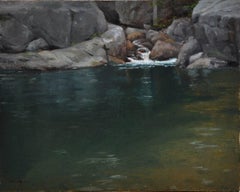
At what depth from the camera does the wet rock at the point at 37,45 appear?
27.4 m

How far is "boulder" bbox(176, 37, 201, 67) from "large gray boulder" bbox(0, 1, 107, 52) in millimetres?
6250

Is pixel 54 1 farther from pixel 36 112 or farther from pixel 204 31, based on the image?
pixel 36 112

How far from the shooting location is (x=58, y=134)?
1216cm

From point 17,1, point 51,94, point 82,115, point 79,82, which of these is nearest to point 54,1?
point 17,1

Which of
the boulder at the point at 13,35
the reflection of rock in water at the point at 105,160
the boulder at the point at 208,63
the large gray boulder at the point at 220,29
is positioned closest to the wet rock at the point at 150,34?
the large gray boulder at the point at 220,29

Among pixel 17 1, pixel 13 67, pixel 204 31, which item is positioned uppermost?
pixel 17 1

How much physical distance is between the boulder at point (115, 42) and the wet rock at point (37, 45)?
3.65 metres

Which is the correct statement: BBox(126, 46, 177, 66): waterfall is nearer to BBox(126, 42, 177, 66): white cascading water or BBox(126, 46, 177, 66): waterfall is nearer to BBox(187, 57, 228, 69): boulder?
BBox(126, 42, 177, 66): white cascading water

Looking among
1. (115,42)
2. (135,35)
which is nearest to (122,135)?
(115,42)

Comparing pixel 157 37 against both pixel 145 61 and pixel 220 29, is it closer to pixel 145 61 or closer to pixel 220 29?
pixel 145 61

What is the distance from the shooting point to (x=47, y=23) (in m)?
27.9

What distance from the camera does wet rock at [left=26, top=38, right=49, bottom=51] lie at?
90.1ft

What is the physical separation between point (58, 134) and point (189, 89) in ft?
25.4

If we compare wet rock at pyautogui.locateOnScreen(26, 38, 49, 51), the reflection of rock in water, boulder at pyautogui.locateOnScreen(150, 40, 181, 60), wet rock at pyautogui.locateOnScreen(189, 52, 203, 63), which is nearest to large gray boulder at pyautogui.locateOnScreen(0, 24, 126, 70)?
wet rock at pyautogui.locateOnScreen(26, 38, 49, 51)
